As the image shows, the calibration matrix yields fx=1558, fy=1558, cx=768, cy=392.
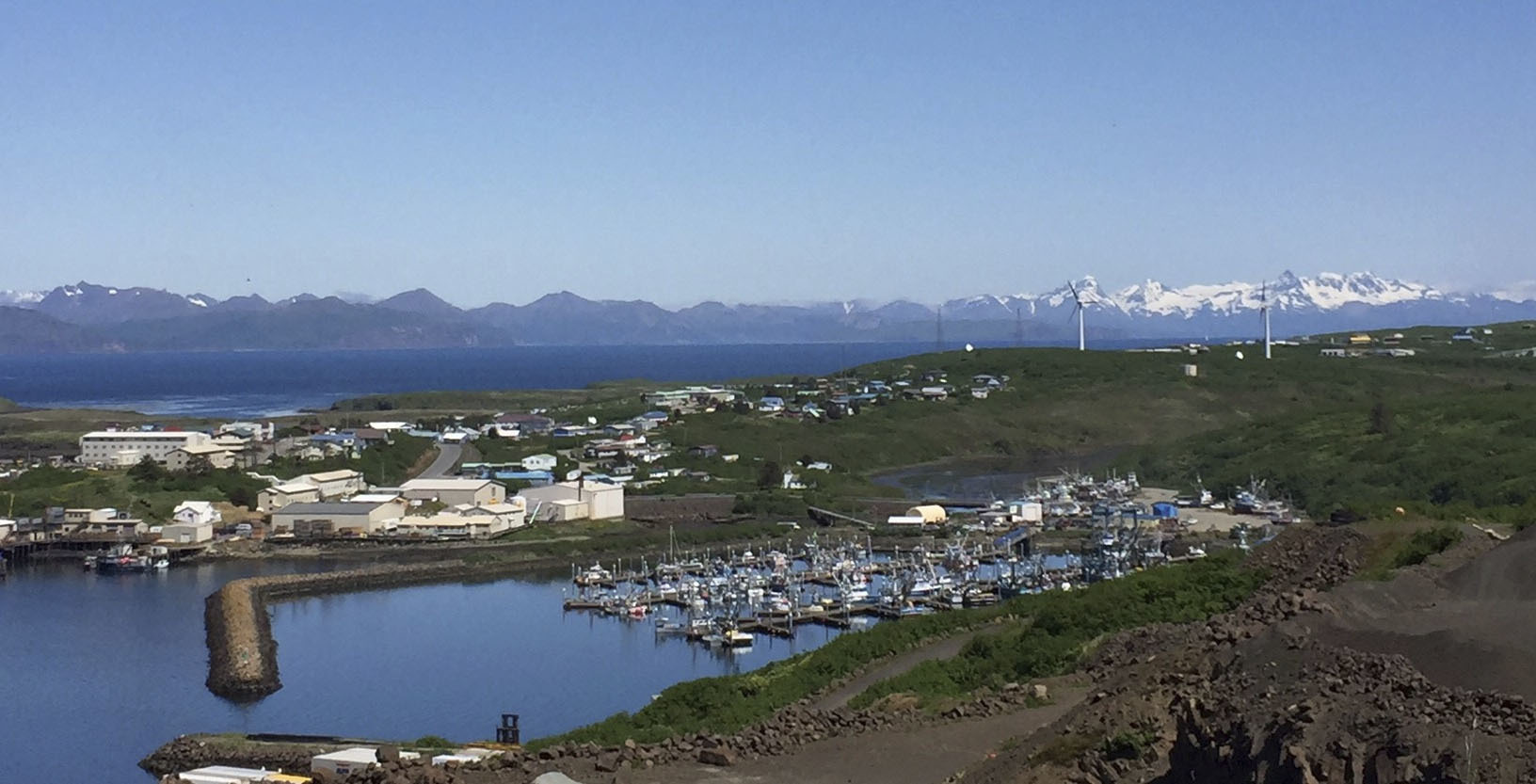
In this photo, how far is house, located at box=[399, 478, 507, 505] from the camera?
105ft

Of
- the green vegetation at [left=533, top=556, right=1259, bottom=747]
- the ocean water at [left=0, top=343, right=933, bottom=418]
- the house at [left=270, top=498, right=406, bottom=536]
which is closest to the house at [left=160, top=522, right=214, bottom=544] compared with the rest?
the house at [left=270, top=498, right=406, bottom=536]

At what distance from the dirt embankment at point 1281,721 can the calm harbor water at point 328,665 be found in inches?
382

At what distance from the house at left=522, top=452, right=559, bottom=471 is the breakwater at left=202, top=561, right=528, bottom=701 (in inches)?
385

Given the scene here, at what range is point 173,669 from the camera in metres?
19.0

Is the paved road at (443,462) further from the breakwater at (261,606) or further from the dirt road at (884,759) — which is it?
the dirt road at (884,759)

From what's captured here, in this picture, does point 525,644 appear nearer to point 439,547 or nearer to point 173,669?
point 173,669

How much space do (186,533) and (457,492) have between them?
18.1 ft

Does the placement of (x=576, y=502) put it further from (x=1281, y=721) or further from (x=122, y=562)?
(x=1281, y=721)

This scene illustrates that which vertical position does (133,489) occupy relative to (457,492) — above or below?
above

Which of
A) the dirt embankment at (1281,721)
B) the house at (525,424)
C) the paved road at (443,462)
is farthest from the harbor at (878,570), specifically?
the house at (525,424)

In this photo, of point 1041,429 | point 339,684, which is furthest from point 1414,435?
point 339,684

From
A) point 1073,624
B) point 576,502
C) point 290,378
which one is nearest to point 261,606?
point 576,502

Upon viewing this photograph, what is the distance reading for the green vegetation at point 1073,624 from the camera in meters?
10.3

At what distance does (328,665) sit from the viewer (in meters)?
19.4
